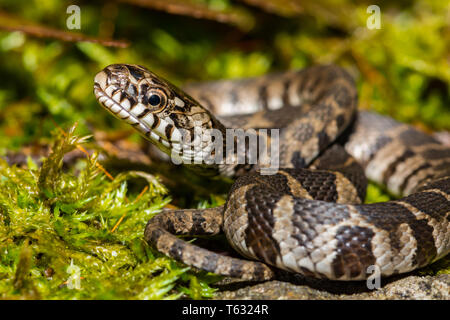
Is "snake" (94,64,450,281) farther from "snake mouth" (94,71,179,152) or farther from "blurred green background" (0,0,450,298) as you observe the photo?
"blurred green background" (0,0,450,298)

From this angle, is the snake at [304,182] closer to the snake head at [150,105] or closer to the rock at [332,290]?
the snake head at [150,105]

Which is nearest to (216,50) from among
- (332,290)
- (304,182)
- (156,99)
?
(156,99)

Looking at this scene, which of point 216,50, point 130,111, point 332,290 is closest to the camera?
point 332,290

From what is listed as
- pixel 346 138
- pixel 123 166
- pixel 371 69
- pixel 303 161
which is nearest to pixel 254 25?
pixel 371 69

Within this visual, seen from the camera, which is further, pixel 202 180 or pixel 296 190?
pixel 202 180

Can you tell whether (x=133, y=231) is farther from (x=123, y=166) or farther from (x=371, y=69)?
(x=371, y=69)

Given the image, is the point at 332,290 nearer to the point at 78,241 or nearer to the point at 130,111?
the point at 78,241

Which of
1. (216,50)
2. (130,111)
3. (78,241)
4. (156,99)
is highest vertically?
(216,50)

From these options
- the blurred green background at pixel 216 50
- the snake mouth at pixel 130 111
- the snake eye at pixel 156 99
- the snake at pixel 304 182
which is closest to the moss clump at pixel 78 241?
the snake at pixel 304 182
